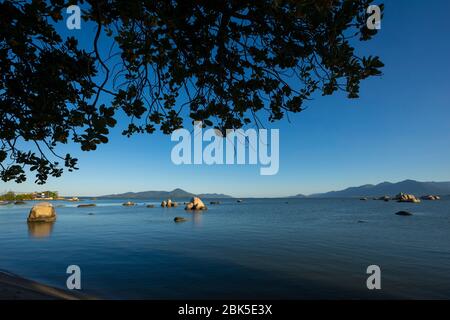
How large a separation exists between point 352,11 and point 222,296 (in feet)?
42.8

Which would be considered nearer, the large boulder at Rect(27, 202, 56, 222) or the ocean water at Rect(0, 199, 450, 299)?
the ocean water at Rect(0, 199, 450, 299)

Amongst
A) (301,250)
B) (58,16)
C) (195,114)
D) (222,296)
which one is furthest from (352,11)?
(301,250)

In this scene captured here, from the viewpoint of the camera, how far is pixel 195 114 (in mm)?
5910

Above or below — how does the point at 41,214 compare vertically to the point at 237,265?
below

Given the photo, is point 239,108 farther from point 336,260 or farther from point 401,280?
point 336,260

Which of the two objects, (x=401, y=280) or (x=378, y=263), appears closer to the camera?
(x=401, y=280)

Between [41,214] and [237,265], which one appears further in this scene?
[41,214]

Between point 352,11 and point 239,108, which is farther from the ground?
point 352,11

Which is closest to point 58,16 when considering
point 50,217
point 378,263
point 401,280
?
point 401,280

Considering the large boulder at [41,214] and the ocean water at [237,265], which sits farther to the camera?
the large boulder at [41,214]
